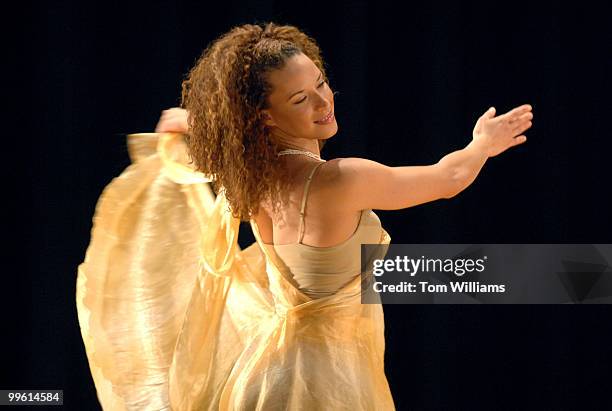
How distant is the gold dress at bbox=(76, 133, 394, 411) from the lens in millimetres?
1768

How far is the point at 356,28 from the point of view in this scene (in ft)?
9.00

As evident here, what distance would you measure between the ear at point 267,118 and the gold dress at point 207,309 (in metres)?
0.21

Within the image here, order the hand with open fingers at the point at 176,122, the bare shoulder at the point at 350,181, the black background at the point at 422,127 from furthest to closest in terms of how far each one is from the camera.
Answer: the black background at the point at 422,127 → the hand with open fingers at the point at 176,122 → the bare shoulder at the point at 350,181

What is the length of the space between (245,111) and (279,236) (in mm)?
238

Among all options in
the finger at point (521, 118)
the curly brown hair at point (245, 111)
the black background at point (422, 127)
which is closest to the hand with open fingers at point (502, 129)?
the finger at point (521, 118)

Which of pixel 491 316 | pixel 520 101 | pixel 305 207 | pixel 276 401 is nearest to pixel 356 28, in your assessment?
pixel 520 101

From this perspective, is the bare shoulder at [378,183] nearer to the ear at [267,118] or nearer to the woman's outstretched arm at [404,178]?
the woman's outstretched arm at [404,178]

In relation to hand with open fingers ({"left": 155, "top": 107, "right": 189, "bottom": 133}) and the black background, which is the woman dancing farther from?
the black background

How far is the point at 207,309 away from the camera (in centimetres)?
196

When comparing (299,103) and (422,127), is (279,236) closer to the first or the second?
(299,103)

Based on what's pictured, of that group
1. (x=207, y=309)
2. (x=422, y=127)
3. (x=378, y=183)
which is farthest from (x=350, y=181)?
(x=422, y=127)

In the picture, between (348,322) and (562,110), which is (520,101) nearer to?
(562,110)

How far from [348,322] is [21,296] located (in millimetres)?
1501

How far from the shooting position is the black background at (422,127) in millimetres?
2703
